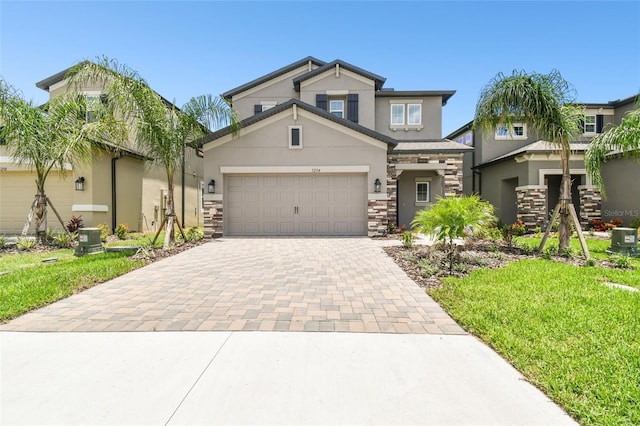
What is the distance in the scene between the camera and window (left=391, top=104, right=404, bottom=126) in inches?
665

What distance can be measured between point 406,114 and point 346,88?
3.55 metres

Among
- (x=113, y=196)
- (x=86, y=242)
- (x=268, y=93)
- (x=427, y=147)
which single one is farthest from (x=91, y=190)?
(x=427, y=147)

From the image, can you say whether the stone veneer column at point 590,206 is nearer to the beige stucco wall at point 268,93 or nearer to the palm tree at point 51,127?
the beige stucco wall at point 268,93

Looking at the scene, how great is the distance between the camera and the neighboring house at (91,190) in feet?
41.4

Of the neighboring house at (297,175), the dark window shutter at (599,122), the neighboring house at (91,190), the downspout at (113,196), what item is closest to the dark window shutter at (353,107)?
the neighboring house at (297,175)

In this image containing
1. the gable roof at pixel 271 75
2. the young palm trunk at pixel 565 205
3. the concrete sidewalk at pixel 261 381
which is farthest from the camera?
the gable roof at pixel 271 75

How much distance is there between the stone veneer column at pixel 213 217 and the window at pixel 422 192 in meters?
10.1

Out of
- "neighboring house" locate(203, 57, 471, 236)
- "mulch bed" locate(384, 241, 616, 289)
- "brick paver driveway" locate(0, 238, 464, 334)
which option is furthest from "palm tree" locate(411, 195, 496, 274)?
"neighboring house" locate(203, 57, 471, 236)

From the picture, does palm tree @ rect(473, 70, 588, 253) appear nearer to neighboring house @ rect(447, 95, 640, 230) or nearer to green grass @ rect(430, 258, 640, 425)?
green grass @ rect(430, 258, 640, 425)

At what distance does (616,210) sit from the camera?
14984 millimetres

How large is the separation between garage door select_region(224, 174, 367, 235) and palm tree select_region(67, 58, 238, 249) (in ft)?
9.43

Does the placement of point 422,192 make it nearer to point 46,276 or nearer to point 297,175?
point 297,175

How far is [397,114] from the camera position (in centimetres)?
1692

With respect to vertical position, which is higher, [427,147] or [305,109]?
[305,109]
